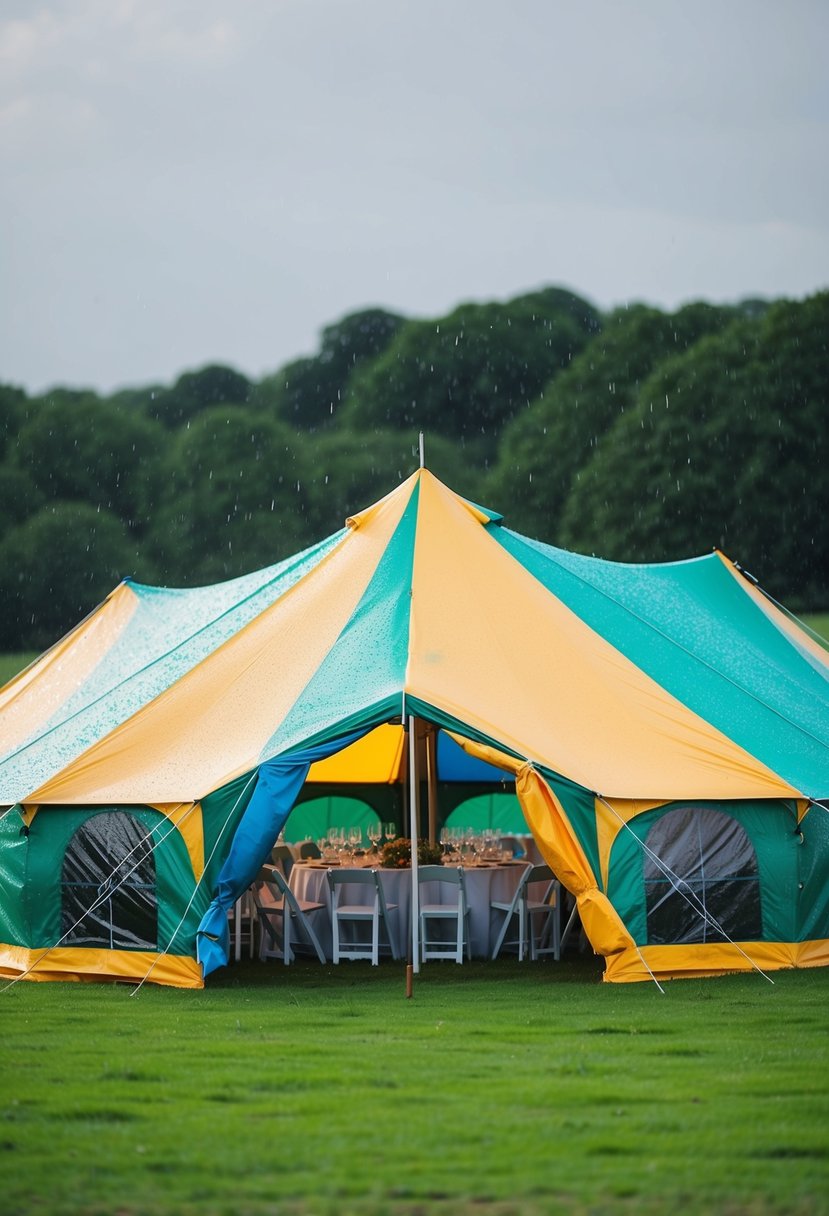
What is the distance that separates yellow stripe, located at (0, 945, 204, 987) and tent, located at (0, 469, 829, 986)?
16 mm

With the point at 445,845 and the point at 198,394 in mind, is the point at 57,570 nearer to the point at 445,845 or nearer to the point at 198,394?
the point at 198,394

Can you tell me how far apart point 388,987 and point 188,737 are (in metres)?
2.21

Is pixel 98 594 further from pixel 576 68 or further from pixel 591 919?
pixel 591 919

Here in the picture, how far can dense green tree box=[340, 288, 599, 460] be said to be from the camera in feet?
148

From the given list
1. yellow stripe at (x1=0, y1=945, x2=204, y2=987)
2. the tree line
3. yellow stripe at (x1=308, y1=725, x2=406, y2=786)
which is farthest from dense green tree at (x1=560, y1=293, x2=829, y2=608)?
yellow stripe at (x1=0, y1=945, x2=204, y2=987)

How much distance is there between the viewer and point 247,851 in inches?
382

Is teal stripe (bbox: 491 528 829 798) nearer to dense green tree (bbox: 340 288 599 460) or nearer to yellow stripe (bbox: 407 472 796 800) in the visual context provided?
yellow stripe (bbox: 407 472 796 800)

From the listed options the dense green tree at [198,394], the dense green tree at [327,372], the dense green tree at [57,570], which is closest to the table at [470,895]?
the dense green tree at [57,570]

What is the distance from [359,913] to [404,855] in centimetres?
65

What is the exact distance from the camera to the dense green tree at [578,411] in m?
37.9

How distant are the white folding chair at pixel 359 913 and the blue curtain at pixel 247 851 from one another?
47.9 inches

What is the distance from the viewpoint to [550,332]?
4625cm

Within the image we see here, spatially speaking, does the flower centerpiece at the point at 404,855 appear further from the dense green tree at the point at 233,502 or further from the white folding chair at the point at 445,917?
the dense green tree at the point at 233,502

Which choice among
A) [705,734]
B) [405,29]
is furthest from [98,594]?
[405,29]
